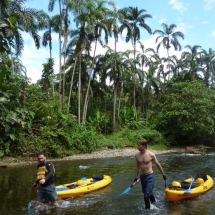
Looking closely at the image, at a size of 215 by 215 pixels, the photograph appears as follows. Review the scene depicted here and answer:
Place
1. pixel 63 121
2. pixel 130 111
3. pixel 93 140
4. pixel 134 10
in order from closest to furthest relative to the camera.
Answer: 1. pixel 63 121
2. pixel 93 140
3. pixel 130 111
4. pixel 134 10

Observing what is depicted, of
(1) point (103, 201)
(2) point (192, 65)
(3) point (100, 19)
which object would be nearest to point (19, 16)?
(3) point (100, 19)

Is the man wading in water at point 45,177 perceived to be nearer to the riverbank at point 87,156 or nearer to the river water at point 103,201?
the river water at point 103,201

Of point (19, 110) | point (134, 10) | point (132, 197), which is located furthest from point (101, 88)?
point (132, 197)

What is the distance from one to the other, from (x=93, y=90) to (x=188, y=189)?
97.2 feet

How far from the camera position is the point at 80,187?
34.3ft

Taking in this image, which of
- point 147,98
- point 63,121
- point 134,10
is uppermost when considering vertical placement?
point 134,10

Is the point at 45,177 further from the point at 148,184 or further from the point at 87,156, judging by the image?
the point at 87,156

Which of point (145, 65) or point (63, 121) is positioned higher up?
point (145, 65)

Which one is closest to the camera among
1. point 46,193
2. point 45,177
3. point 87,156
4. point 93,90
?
point 45,177

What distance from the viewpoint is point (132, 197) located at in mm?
9977

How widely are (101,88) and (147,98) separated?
25.9 feet

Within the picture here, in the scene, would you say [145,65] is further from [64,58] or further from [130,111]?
[64,58]

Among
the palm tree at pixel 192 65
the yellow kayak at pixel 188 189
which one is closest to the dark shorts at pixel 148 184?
the yellow kayak at pixel 188 189

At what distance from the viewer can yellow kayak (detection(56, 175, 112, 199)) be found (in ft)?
32.3
